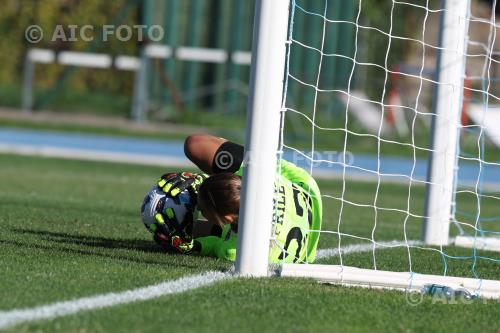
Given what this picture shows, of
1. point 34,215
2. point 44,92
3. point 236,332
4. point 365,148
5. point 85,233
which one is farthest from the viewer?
point 44,92

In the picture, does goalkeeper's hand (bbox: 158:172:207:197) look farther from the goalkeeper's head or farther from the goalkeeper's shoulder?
the goalkeeper's shoulder

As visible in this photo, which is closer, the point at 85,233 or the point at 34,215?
the point at 85,233

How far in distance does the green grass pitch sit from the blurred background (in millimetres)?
13646

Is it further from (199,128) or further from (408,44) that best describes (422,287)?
(408,44)

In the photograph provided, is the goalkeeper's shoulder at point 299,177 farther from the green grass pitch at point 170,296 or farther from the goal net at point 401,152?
the green grass pitch at point 170,296

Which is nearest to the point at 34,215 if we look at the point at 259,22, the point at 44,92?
the point at 259,22

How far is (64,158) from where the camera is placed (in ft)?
53.3

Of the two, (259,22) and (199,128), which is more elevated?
(259,22)

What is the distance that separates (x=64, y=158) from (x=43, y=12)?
9718 millimetres

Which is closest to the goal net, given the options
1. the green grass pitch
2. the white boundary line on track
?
the green grass pitch

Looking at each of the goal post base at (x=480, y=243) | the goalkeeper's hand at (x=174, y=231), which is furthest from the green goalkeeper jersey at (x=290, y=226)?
the goal post base at (x=480, y=243)

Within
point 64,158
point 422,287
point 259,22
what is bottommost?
point 64,158

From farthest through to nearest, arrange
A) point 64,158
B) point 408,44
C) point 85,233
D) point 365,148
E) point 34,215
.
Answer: point 408,44 < point 365,148 < point 64,158 < point 34,215 < point 85,233

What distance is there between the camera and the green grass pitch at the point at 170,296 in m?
4.11
